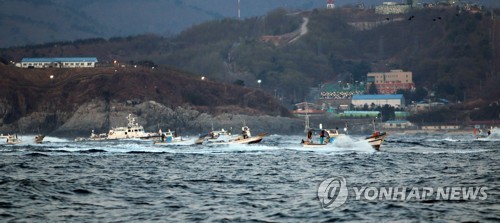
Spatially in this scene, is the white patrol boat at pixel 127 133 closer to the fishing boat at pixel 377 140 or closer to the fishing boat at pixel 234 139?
the fishing boat at pixel 234 139

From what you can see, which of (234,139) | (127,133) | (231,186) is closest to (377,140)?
(234,139)

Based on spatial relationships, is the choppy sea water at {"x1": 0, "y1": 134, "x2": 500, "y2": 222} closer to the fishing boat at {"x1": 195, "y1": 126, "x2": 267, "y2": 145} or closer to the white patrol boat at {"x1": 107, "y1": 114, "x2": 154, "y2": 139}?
the fishing boat at {"x1": 195, "y1": 126, "x2": 267, "y2": 145}

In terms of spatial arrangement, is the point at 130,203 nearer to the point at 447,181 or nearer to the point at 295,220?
the point at 295,220

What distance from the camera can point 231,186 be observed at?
221 feet

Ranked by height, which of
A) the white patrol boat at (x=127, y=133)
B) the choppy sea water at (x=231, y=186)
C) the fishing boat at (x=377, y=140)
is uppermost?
the white patrol boat at (x=127, y=133)

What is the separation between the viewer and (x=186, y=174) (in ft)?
257

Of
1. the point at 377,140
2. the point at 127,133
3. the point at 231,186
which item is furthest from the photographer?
the point at 127,133

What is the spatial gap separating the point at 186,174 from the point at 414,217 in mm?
30795

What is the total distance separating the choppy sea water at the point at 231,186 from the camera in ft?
170

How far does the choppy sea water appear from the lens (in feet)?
170

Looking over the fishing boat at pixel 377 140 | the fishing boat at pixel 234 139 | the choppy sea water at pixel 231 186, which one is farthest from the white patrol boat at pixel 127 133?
the choppy sea water at pixel 231 186

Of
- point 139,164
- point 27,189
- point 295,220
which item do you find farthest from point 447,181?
point 139,164

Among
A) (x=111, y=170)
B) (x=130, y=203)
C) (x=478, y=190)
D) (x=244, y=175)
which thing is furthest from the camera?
(x=111, y=170)

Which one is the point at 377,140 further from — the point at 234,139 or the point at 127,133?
the point at 127,133
